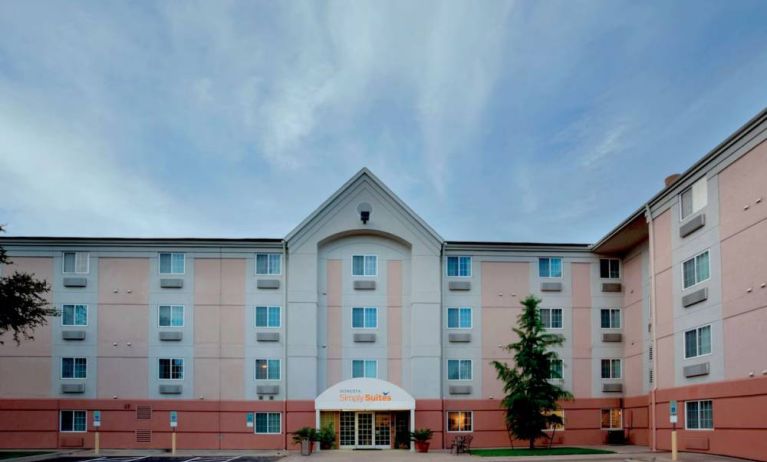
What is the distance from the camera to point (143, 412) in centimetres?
3497

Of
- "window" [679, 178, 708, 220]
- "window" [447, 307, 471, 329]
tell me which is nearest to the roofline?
"window" [679, 178, 708, 220]

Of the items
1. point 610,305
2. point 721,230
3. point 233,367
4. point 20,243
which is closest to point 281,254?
point 233,367

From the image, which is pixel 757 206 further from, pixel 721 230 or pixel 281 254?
pixel 281 254

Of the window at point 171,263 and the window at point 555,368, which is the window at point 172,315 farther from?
the window at point 555,368

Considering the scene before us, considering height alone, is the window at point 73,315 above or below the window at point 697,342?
above

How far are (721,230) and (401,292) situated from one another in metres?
16.7

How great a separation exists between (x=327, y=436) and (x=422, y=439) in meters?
4.86

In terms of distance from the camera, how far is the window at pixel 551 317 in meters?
36.9

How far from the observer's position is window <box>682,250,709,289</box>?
27.0m

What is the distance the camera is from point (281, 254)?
36.7 meters

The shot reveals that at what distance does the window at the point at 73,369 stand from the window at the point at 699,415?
97.1ft

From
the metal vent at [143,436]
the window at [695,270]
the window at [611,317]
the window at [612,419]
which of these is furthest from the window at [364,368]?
the window at [695,270]

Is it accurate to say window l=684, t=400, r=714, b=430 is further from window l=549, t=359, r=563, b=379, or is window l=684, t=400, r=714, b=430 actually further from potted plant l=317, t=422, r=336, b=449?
potted plant l=317, t=422, r=336, b=449

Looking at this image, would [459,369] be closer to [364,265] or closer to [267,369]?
[364,265]
